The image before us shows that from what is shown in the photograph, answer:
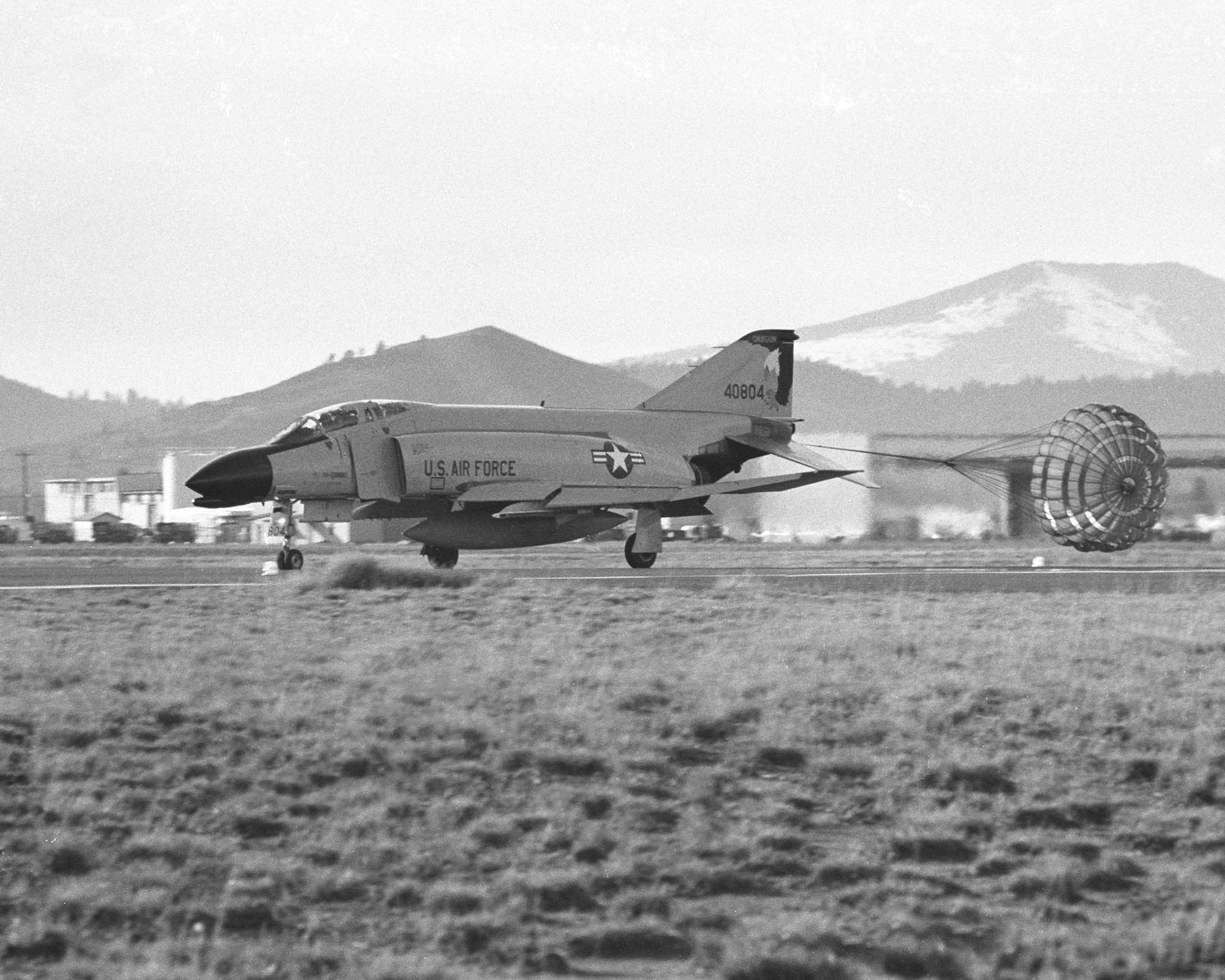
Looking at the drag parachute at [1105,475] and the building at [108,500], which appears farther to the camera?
the building at [108,500]

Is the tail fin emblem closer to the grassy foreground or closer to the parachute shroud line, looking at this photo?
the parachute shroud line

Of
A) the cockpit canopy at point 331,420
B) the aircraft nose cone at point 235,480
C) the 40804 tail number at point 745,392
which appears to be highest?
the 40804 tail number at point 745,392

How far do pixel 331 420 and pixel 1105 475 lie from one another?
14.6 metres

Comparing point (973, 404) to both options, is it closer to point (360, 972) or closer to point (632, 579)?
point (632, 579)

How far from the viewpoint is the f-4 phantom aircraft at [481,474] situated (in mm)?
29344

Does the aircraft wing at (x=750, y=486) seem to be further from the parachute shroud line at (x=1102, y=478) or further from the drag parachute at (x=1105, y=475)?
the drag parachute at (x=1105, y=475)

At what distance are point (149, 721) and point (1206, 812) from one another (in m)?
7.74

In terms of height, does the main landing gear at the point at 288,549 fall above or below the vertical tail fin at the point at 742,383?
below

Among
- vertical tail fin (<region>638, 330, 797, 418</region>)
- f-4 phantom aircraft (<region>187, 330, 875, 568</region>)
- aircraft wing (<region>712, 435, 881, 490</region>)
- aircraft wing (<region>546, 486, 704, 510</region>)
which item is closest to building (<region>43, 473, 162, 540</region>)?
vertical tail fin (<region>638, 330, 797, 418</region>)

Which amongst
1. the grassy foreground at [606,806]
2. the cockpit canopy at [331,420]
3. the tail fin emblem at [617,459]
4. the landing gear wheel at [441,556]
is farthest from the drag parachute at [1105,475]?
the grassy foreground at [606,806]

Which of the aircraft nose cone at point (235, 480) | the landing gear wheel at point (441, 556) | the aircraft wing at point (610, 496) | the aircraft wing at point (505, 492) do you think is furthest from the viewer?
the landing gear wheel at point (441, 556)

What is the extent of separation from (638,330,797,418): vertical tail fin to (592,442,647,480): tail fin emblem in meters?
2.56

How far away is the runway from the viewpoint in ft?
89.8

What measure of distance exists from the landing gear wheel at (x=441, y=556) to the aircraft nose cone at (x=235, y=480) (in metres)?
3.53
